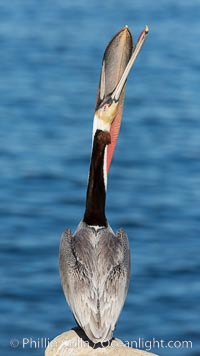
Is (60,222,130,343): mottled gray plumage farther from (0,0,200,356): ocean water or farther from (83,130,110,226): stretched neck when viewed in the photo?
(0,0,200,356): ocean water

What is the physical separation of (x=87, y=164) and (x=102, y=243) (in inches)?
424

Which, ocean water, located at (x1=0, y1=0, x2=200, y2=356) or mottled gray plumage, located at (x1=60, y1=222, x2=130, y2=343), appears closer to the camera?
mottled gray plumage, located at (x1=60, y1=222, x2=130, y2=343)

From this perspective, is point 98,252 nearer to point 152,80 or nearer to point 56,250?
point 56,250

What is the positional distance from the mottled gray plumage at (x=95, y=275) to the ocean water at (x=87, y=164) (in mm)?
4343

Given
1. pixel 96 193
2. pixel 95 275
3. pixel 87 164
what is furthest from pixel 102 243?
pixel 87 164

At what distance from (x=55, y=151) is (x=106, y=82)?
36.4 feet

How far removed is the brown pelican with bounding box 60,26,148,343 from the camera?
8938 mm

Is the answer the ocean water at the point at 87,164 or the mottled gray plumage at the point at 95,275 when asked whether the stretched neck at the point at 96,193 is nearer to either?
the mottled gray plumage at the point at 95,275

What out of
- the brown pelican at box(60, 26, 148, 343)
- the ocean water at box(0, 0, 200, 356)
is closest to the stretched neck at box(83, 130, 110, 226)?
the brown pelican at box(60, 26, 148, 343)

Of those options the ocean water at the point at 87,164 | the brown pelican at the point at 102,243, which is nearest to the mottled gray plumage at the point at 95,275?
the brown pelican at the point at 102,243

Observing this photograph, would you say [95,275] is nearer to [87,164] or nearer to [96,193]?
[96,193]

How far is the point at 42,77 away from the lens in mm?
25062

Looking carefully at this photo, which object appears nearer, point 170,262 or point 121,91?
point 121,91

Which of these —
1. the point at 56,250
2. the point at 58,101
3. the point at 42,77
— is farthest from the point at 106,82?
the point at 42,77
